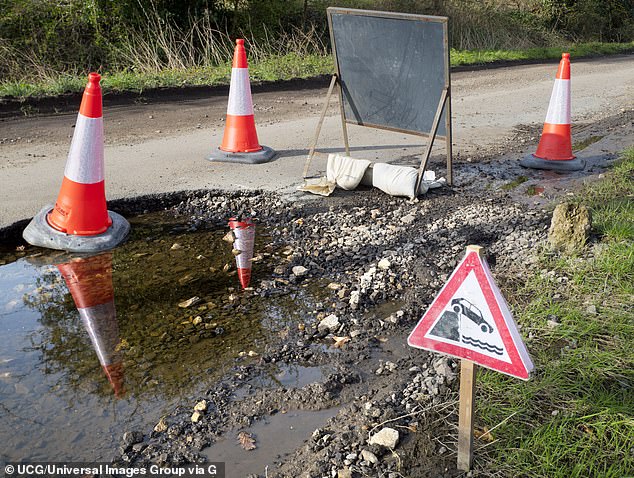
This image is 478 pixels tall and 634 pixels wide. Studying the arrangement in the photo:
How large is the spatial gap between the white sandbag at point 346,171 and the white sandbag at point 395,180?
0.13m

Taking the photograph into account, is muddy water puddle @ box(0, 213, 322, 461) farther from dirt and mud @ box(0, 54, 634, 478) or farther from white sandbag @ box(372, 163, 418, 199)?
white sandbag @ box(372, 163, 418, 199)

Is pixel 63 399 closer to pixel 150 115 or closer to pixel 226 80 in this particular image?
pixel 150 115

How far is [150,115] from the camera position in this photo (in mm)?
9234

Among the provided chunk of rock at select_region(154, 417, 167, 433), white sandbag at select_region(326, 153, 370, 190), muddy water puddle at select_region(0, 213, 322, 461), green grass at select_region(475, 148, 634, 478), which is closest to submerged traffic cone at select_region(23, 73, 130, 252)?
muddy water puddle at select_region(0, 213, 322, 461)

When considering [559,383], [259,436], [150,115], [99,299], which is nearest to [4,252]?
[99,299]

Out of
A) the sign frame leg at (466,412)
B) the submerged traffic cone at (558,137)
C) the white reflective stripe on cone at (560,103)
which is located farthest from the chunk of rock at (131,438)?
the white reflective stripe on cone at (560,103)

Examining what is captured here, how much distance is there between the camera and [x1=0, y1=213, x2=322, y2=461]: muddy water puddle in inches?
129

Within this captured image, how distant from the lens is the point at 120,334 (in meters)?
4.03

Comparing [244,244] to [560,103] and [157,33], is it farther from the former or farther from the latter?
[157,33]

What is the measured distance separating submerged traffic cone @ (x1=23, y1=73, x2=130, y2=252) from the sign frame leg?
3.23m

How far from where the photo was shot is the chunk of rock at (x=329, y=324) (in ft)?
13.3

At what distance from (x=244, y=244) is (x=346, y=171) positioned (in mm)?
1450

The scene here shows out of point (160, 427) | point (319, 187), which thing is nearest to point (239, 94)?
point (319, 187)

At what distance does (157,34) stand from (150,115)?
19.1 ft
